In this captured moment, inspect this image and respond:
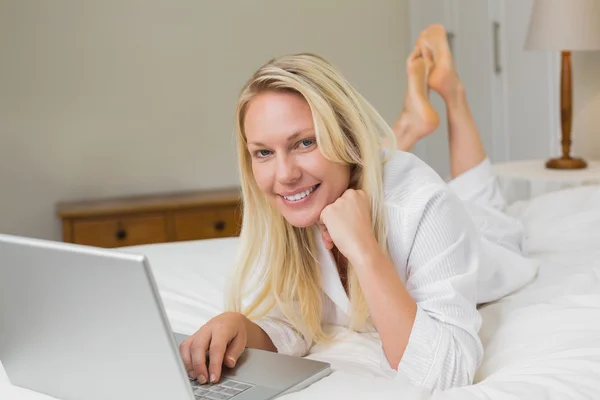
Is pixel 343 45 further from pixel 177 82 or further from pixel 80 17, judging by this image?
pixel 80 17

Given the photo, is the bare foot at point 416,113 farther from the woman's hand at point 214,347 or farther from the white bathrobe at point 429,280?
the woman's hand at point 214,347

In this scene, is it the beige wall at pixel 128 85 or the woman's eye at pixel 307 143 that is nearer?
the woman's eye at pixel 307 143

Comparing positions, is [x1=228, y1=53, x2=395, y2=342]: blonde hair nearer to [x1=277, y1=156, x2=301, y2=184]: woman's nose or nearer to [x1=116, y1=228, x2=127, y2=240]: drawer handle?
[x1=277, y1=156, x2=301, y2=184]: woman's nose

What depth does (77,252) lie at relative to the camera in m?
0.83

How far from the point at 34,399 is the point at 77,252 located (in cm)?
29

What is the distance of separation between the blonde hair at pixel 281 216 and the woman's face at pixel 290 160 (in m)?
0.02

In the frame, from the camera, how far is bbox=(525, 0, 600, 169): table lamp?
260 centimetres

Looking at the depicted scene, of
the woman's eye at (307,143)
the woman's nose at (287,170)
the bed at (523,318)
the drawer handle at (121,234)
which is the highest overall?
the woman's eye at (307,143)

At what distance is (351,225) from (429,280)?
0.16m

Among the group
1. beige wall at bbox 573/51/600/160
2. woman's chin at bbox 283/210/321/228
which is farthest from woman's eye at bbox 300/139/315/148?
beige wall at bbox 573/51/600/160

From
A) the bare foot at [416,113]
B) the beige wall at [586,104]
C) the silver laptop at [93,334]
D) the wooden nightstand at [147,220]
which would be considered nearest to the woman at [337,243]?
the silver laptop at [93,334]

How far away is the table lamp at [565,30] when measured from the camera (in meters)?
2.60

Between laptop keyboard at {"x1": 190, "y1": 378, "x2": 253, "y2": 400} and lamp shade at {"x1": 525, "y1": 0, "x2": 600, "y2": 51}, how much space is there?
1.96 metres

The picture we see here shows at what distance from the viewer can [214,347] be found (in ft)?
3.70
